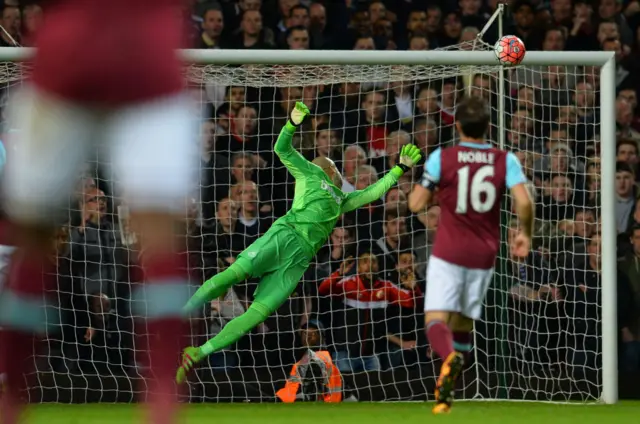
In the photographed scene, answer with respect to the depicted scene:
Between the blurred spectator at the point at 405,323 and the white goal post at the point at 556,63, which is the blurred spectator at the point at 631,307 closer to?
the white goal post at the point at 556,63

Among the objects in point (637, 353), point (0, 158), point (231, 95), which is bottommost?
point (637, 353)

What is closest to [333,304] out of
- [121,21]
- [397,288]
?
[397,288]

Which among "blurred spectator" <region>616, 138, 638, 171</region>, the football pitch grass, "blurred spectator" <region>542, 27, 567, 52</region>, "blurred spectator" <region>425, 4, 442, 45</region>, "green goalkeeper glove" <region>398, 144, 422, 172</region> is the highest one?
"blurred spectator" <region>425, 4, 442, 45</region>

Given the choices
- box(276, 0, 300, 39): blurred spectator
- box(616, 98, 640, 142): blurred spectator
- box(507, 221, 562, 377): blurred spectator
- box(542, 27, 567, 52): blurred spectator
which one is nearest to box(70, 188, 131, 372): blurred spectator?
box(276, 0, 300, 39): blurred spectator

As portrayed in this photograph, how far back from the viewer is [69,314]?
1034cm

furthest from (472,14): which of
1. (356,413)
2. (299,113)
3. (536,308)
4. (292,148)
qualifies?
(356,413)

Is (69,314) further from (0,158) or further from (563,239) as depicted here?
(563,239)

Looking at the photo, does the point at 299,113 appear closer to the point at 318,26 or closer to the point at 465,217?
the point at 465,217

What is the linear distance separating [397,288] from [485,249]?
3256 mm

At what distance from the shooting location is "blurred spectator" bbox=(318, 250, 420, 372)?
1016cm

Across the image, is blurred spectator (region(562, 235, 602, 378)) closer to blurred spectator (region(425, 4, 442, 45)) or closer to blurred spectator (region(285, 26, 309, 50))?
blurred spectator (region(425, 4, 442, 45))

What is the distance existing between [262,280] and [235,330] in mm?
511

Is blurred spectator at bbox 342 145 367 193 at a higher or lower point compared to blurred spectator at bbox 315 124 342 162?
lower

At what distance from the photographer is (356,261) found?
33.7 feet
